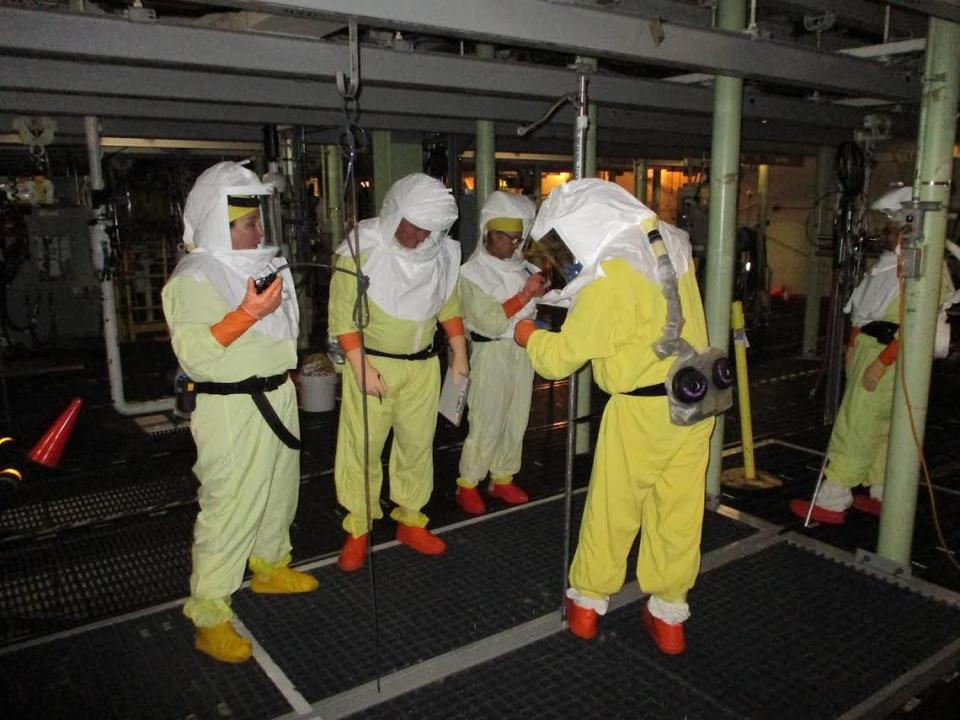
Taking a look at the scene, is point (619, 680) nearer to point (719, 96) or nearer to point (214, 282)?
point (214, 282)

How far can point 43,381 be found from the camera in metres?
8.24

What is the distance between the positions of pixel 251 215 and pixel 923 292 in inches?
119

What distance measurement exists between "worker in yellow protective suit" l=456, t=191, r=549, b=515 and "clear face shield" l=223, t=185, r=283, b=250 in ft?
5.02

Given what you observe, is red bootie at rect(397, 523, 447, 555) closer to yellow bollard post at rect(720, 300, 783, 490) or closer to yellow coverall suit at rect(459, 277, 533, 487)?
yellow coverall suit at rect(459, 277, 533, 487)

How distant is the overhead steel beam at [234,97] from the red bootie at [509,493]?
7.81 feet

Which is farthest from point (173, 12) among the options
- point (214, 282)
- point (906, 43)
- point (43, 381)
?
point (43, 381)

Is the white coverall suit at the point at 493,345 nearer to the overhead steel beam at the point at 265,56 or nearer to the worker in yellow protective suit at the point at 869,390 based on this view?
the overhead steel beam at the point at 265,56

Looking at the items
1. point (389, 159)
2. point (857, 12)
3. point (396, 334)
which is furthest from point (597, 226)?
point (389, 159)

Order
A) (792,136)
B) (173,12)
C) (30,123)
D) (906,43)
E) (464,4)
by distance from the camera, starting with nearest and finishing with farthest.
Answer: (464,4)
(906,43)
(173,12)
(30,123)
(792,136)

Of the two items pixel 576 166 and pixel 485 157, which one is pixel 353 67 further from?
pixel 485 157

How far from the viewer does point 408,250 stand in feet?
11.7

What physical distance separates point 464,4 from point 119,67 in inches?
90.2

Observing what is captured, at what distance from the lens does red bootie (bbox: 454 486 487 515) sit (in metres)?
4.39

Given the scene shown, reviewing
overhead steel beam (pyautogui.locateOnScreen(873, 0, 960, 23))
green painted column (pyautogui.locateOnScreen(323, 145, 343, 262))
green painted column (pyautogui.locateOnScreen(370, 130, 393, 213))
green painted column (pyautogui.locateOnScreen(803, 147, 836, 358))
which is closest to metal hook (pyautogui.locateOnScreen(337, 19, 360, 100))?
overhead steel beam (pyautogui.locateOnScreen(873, 0, 960, 23))
